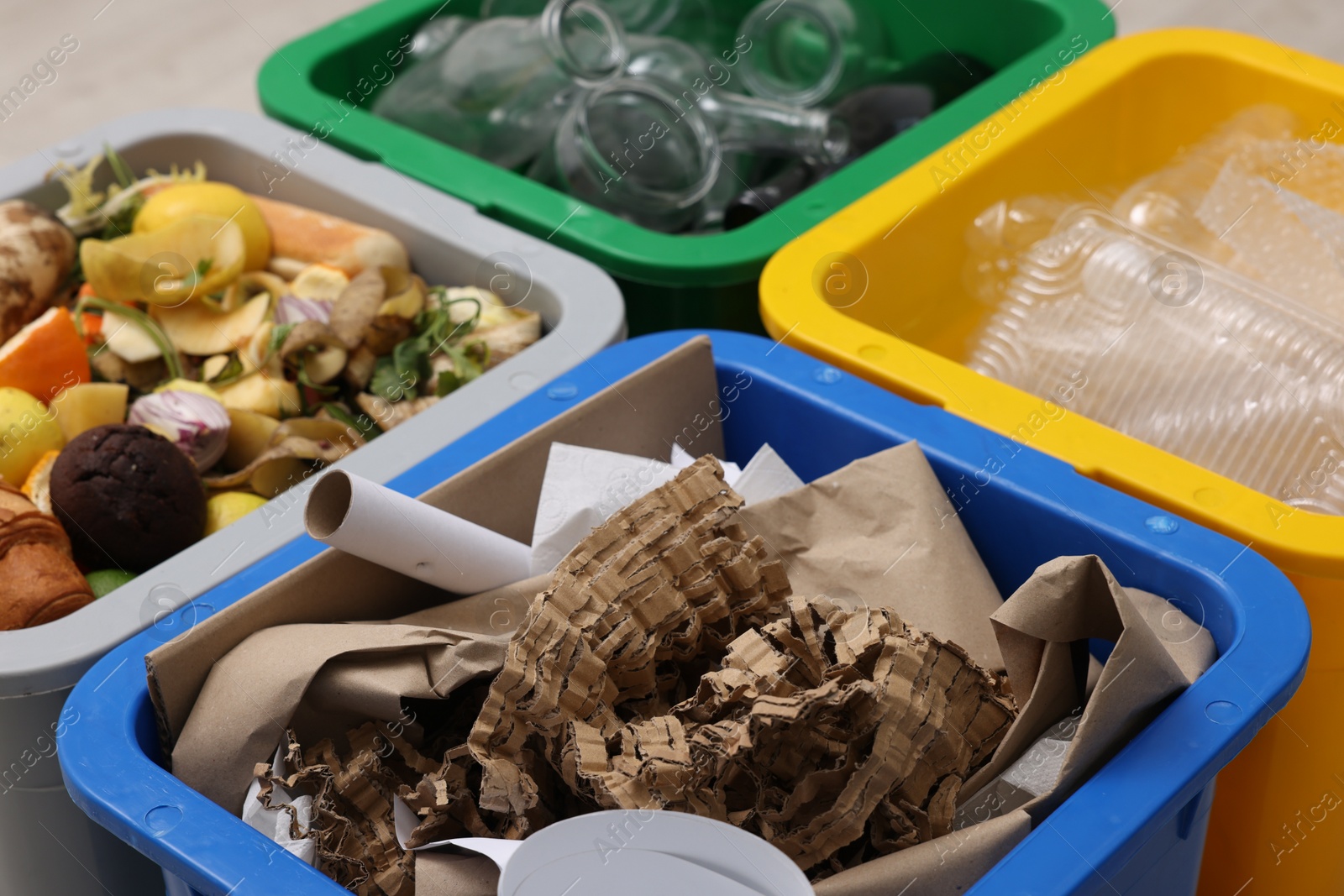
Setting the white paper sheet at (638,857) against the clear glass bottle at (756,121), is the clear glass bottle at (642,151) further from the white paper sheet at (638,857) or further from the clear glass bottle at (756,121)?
the white paper sheet at (638,857)

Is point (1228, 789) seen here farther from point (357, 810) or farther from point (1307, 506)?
point (357, 810)

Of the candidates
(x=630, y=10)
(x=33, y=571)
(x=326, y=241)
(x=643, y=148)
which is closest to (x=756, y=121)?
(x=643, y=148)

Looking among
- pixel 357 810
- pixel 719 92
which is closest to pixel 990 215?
pixel 719 92

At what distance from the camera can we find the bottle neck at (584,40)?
109cm

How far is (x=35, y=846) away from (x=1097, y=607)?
1.71ft

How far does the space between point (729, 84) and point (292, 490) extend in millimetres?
662

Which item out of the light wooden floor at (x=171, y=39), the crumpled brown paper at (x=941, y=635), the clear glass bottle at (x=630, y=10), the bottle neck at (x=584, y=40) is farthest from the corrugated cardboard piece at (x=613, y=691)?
the light wooden floor at (x=171, y=39)

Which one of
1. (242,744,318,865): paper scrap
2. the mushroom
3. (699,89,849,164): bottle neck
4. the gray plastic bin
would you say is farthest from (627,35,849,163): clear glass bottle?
(242,744,318,865): paper scrap

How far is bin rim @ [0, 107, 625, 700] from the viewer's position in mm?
618

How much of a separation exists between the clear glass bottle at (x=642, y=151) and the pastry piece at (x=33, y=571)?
0.48 m

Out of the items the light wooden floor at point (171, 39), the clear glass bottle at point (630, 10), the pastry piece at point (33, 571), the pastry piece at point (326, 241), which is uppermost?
the clear glass bottle at point (630, 10)

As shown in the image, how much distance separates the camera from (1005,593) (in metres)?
0.66

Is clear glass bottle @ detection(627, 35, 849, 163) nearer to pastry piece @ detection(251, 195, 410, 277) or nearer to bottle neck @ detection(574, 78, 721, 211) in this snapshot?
bottle neck @ detection(574, 78, 721, 211)

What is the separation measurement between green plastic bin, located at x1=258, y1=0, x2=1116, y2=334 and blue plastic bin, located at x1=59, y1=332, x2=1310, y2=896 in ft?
0.55
